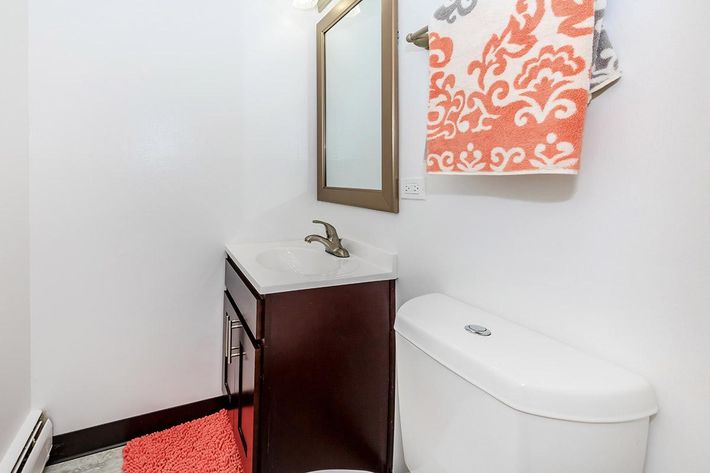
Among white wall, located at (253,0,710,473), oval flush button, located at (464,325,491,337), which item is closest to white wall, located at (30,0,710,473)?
white wall, located at (253,0,710,473)

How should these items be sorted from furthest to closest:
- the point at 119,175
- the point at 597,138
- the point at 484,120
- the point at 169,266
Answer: the point at 169,266
the point at 119,175
the point at 484,120
the point at 597,138

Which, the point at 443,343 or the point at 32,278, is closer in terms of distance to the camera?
the point at 443,343

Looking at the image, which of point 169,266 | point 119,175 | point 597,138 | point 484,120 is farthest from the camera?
point 169,266

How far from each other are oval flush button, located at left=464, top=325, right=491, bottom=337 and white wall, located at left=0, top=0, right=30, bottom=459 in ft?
4.71

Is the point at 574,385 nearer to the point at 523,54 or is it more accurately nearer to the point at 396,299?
the point at 523,54

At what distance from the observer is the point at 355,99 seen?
4.90 ft

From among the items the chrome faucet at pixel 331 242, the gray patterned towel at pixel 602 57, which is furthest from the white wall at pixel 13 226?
the gray patterned towel at pixel 602 57

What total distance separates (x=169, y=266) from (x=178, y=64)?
2.96ft

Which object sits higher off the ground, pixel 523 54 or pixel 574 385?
pixel 523 54

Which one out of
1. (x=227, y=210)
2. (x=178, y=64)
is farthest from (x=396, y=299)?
(x=178, y=64)

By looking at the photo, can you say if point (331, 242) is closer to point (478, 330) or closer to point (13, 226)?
point (478, 330)

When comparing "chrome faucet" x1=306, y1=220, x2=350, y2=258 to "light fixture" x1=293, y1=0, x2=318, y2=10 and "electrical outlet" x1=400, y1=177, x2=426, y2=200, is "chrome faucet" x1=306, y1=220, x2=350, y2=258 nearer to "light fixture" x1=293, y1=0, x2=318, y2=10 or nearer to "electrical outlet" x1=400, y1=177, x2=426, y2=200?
"electrical outlet" x1=400, y1=177, x2=426, y2=200

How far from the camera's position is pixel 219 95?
1646 millimetres

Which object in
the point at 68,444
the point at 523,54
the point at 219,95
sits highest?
the point at 219,95
